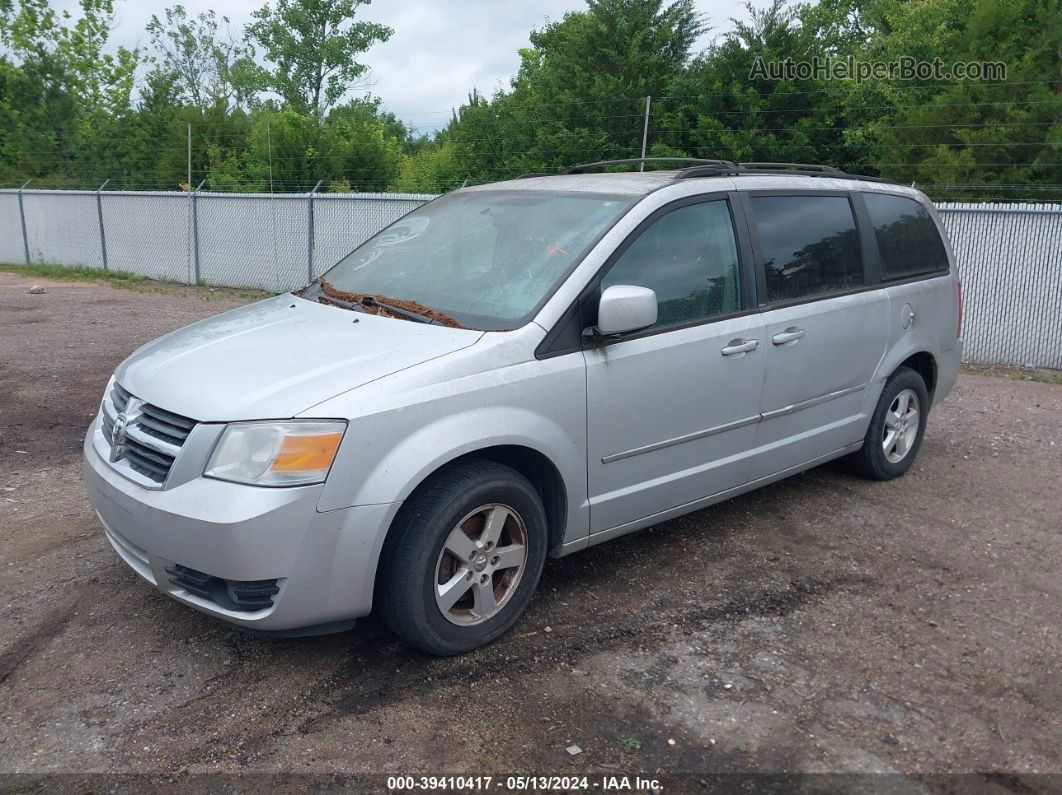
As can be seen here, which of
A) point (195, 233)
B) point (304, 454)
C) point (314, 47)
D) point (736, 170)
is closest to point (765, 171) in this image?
point (736, 170)

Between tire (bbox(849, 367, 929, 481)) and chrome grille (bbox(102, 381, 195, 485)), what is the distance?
156 inches

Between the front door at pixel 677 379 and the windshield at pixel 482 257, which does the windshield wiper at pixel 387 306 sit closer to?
the windshield at pixel 482 257

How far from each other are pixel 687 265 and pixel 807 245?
0.97 m

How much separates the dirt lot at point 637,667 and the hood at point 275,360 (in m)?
1.00

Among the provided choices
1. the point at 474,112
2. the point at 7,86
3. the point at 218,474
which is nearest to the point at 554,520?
the point at 218,474

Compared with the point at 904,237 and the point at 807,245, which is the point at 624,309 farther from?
the point at 904,237

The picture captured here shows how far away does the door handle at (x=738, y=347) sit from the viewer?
4.40 metres

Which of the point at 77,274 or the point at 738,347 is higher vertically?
the point at 738,347

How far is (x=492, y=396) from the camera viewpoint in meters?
3.55

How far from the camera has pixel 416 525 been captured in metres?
3.37

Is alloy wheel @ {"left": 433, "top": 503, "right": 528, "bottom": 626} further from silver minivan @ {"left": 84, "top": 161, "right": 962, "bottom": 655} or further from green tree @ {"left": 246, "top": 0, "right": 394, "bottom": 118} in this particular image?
green tree @ {"left": 246, "top": 0, "right": 394, "bottom": 118}

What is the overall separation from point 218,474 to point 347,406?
1.61 feet

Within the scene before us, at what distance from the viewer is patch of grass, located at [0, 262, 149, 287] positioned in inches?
750

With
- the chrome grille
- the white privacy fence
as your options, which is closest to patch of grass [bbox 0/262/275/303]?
the white privacy fence
